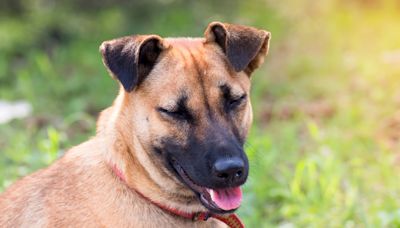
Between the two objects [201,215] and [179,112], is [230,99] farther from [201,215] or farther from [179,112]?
[201,215]

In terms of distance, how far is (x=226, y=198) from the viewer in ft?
13.8

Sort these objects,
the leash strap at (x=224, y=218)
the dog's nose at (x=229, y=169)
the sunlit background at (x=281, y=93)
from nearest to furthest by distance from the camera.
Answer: the dog's nose at (x=229, y=169), the leash strap at (x=224, y=218), the sunlit background at (x=281, y=93)

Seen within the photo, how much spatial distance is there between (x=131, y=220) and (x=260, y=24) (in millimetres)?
7543

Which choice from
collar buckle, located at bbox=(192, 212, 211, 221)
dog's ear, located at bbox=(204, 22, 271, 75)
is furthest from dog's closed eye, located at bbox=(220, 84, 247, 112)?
collar buckle, located at bbox=(192, 212, 211, 221)

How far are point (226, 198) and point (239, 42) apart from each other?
0.88 metres

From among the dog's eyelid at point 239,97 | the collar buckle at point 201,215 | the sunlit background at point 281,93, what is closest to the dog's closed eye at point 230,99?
the dog's eyelid at point 239,97

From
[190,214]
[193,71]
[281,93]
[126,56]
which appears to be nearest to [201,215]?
[190,214]

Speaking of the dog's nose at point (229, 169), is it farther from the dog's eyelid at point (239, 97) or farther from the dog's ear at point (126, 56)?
the dog's ear at point (126, 56)

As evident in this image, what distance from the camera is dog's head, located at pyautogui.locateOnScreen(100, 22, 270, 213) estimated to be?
13.5ft

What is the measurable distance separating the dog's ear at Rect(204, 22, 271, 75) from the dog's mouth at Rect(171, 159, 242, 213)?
0.67 metres

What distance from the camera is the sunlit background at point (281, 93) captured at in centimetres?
590

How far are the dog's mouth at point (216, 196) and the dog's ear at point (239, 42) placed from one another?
668 millimetres

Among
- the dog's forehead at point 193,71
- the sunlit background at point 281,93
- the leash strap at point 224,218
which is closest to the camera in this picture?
the dog's forehead at point 193,71

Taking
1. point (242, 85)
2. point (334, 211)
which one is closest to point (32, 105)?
point (334, 211)
